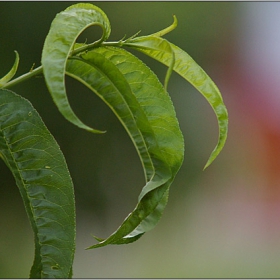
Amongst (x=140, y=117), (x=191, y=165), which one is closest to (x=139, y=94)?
(x=140, y=117)

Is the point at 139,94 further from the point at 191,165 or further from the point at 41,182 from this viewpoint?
the point at 191,165

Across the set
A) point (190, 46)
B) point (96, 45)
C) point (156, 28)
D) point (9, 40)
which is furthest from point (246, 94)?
point (96, 45)

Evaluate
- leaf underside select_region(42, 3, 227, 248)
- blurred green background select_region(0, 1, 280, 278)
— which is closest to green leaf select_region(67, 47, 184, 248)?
leaf underside select_region(42, 3, 227, 248)

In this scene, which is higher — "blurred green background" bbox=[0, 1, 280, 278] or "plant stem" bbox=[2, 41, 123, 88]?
"plant stem" bbox=[2, 41, 123, 88]

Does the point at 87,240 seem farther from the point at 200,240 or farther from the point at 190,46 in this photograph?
the point at 190,46

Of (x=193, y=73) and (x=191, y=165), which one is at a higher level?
(x=193, y=73)

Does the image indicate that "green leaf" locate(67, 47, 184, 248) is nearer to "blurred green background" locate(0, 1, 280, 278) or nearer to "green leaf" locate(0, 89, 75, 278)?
"green leaf" locate(0, 89, 75, 278)
